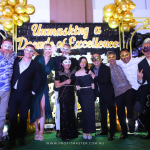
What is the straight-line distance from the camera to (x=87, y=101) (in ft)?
10.8

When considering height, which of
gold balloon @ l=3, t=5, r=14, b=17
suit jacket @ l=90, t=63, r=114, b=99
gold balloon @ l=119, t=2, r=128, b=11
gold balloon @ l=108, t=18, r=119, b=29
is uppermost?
gold balloon @ l=119, t=2, r=128, b=11

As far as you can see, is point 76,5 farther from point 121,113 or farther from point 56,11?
point 121,113

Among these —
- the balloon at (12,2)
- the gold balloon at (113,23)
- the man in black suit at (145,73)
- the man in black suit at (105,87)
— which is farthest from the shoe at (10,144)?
the gold balloon at (113,23)

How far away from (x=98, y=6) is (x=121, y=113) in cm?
462

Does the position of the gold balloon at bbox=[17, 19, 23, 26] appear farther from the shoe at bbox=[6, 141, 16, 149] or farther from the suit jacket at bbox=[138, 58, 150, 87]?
the suit jacket at bbox=[138, 58, 150, 87]

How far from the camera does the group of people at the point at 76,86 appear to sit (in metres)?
2.94

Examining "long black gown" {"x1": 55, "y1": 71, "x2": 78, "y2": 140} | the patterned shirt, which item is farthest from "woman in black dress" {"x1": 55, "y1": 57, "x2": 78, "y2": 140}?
the patterned shirt

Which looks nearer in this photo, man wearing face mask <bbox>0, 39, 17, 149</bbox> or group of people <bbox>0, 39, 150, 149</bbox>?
man wearing face mask <bbox>0, 39, 17, 149</bbox>

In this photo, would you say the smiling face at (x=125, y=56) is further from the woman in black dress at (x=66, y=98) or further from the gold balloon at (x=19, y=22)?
the gold balloon at (x=19, y=22)

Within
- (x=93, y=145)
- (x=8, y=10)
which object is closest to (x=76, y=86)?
(x=93, y=145)

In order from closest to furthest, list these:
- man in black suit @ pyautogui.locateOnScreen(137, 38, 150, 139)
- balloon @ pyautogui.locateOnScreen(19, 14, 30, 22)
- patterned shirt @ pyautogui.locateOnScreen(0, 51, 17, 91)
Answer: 1. patterned shirt @ pyautogui.locateOnScreen(0, 51, 17, 91)
2. man in black suit @ pyautogui.locateOnScreen(137, 38, 150, 139)
3. balloon @ pyautogui.locateOnScreen(19, 14, 30, 22)

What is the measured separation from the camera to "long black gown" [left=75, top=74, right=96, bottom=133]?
3252 mm

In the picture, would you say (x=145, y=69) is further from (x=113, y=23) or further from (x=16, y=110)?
(x=16, y=110)

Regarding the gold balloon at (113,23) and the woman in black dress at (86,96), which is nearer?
the woman in black dress at (86,96)
